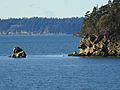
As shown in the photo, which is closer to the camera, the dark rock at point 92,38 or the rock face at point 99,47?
the rock face at point 99,47

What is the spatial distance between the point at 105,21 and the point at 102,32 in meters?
3.24

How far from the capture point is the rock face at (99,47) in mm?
172000

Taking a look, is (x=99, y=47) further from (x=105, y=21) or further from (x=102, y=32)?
(x=105, y=21)

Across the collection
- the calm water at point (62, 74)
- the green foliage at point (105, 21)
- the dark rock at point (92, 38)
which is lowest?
the calm water at point (62, 74)

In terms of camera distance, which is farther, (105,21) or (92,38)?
(105,21)

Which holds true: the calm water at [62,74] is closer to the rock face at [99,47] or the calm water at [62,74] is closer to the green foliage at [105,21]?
the rock face at [99,47]

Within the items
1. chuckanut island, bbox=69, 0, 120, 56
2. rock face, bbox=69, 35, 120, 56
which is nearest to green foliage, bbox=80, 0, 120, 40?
chuckanut island, bbox=69, 0, 120, 56

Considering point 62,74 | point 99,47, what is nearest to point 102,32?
point 99,47

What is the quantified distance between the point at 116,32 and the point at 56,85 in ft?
245

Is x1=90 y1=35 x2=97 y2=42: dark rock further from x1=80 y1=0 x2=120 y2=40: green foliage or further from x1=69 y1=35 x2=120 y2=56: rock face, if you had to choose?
x1=80 y1=0 x2=120 y2=40: green foliage

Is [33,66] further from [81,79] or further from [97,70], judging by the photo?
[81,79]

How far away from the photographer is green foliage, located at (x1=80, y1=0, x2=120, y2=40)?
18162 centimetres

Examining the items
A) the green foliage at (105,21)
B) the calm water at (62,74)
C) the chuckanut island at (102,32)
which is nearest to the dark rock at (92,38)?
the chuckanut island at (102,32)

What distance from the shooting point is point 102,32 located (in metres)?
182
